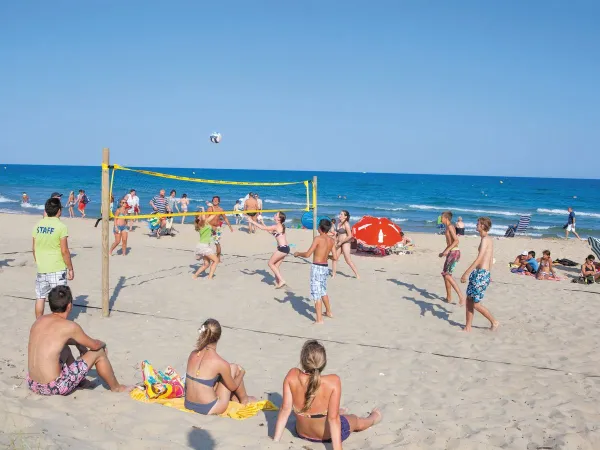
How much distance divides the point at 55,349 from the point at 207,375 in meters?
1.14

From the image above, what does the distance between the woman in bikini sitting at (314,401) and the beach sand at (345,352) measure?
0.47 feet

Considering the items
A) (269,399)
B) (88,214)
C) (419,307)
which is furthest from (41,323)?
(88,214)

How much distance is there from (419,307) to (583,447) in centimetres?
439

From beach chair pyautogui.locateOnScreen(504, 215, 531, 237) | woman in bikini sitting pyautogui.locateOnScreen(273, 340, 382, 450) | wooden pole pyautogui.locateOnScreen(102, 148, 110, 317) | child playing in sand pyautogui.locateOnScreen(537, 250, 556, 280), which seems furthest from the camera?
beach chair pyautogui.locateOnScreen(504, 215, 531, 237)

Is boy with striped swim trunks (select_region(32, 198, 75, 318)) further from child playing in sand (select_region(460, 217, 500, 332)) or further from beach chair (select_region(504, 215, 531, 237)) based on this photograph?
beach chair (select_region(504, 215, 531, 237))

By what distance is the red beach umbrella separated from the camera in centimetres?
1352

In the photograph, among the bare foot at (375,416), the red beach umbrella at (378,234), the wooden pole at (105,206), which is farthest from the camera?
the red beach umbrella at (378,234)

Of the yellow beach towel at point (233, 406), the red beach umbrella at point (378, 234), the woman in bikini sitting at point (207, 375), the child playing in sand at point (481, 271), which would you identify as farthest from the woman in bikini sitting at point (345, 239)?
the woman in bikini sitting at point (207, 375)

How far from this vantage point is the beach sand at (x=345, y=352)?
13.3 ft

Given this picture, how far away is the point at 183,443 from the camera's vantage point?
3775 mm

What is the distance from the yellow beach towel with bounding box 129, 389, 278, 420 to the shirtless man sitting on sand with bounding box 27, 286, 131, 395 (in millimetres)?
481

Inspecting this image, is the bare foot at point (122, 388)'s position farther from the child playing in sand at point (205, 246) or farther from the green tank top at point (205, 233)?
the green tank top at point (205, 233)

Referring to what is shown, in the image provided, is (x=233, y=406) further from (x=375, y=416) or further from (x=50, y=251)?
(x=50, y=251)

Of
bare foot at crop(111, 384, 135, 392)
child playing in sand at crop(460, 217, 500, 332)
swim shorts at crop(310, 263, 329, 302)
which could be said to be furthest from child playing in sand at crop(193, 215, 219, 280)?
bare foot at crop(111, 384, 135, 392)
